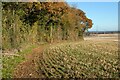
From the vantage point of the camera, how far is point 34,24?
2422cm

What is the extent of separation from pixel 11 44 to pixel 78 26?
2642cm

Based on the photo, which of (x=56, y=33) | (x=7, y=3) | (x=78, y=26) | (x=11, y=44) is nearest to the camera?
(x=11, y=44)

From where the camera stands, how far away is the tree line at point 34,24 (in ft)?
53.4

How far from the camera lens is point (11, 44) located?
1616cm

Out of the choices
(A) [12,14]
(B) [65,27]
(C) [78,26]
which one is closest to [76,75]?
(A) [12,14]

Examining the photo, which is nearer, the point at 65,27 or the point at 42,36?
the point at 42,36

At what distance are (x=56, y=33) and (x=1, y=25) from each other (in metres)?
16.7

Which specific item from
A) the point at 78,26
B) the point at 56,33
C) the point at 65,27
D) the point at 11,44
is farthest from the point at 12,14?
the point at 78,26

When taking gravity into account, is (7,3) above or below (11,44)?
above

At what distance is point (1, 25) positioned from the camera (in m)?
14.4

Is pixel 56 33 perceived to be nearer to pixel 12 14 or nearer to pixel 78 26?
pixel 78 26

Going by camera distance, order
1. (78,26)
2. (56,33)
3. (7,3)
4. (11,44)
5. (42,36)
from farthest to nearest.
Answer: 1. (78,26)
2. (56,33)
3. (42,36)
4. (7,3)
5. (11,44)

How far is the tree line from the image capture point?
16.3 metres

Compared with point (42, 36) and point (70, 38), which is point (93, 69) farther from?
point (70, 38)
